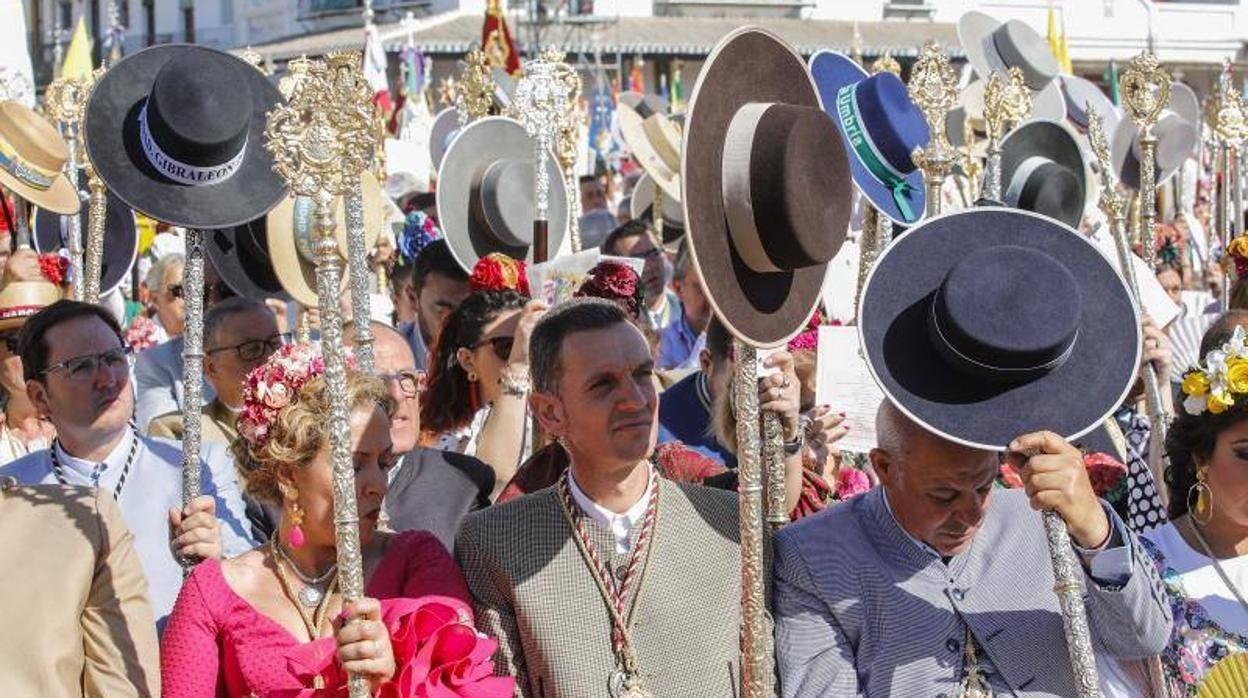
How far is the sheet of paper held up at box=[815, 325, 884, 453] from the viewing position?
5.08 metres

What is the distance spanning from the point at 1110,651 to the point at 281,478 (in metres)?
1.71

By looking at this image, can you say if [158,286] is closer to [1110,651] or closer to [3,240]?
[3,240]

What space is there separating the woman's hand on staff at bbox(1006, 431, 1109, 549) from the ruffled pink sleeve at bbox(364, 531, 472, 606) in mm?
1129

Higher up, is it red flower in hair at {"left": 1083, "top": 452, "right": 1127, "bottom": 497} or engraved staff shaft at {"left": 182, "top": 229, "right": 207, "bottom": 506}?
engraved staff shaft at {"left": 182, "top": 229, "right": 207, "bottom": 506}

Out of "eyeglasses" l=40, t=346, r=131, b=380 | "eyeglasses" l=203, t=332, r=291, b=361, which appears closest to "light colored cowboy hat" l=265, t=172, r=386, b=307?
"eyeglasses" l=203, t=332, r=291, b=361

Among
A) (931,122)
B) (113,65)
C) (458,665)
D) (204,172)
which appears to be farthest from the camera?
(931,122)

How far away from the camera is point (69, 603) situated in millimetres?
3520

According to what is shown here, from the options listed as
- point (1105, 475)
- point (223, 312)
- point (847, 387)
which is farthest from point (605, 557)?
point (223, 312)

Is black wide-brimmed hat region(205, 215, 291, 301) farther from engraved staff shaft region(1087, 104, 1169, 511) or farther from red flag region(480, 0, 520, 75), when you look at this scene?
red flag region(480, 0, 520, 75)

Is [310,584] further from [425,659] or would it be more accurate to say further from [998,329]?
[998,329]

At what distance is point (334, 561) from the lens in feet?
12.4

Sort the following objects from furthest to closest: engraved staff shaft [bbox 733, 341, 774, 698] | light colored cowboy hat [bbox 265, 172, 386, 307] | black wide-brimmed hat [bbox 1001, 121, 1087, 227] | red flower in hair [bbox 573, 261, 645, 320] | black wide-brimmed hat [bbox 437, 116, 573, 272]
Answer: black wide-brimmed hat [bbox 1001, 121, 1087, 227], black wide-brimmed hat [bbox 437, 116, 573, 272], light colored cowboy hat [bbox 265, 172, 386, 307], red flower in hair [bbox 573, 261, 645, 320], engraved staff shaft [bbox 733, 341, 774, 698]

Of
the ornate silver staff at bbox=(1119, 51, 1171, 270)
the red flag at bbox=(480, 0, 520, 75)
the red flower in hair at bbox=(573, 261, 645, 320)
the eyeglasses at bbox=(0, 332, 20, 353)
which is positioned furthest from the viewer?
the red flag at bbox=(480, 0, 520, 75)

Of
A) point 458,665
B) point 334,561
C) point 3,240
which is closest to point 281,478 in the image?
point 334,561
